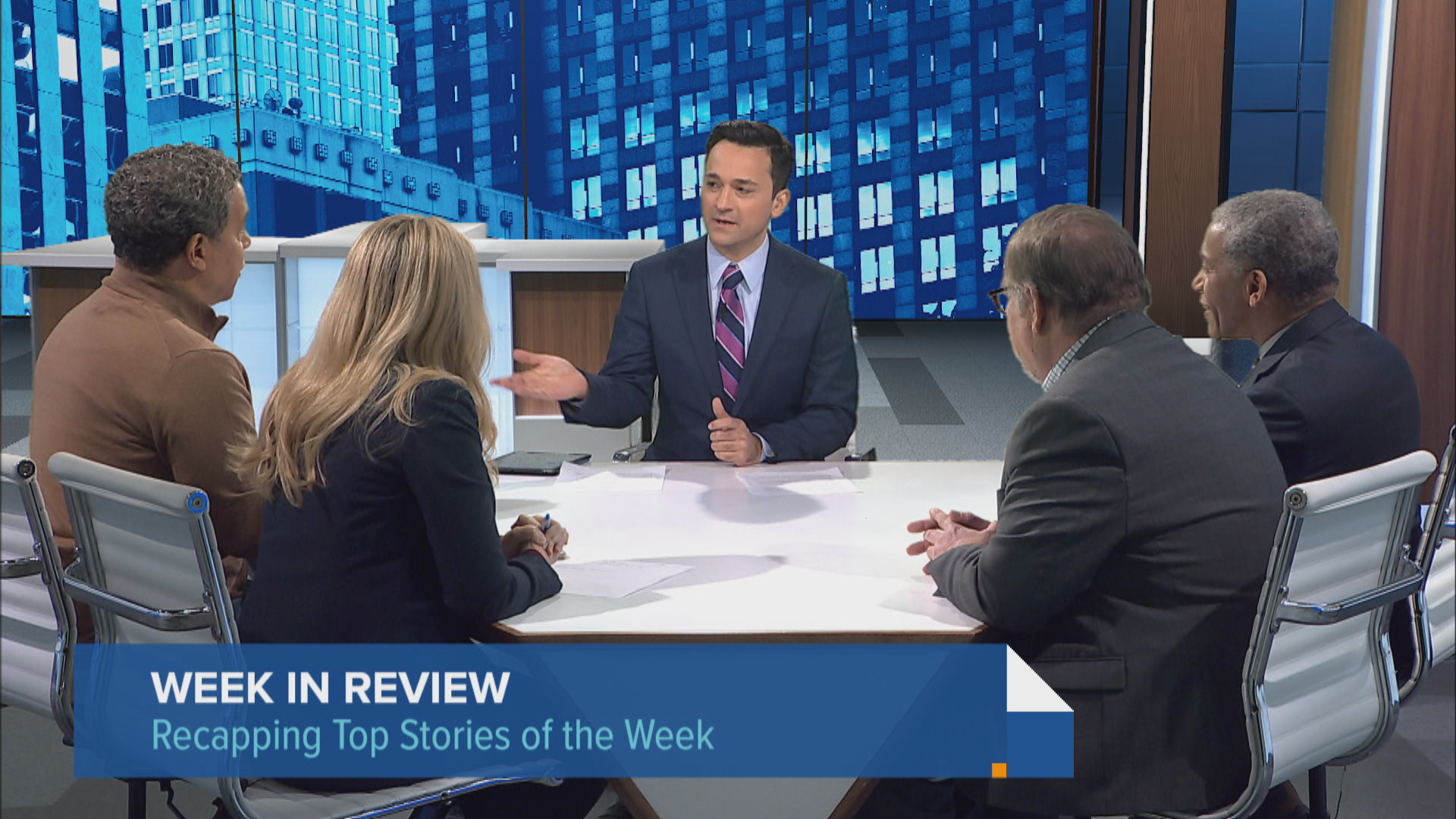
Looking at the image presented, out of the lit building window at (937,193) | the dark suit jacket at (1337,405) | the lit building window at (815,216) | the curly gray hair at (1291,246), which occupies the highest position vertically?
the lit building window at (937,193)

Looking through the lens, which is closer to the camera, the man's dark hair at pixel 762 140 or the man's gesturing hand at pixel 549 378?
the man's gesturing hand at pixel 549 378

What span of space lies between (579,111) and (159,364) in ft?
27.9

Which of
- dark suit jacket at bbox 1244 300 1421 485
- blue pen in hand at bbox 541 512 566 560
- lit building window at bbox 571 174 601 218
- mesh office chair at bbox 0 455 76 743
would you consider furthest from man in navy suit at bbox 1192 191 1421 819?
lit building window at bbox 571 174 601 218

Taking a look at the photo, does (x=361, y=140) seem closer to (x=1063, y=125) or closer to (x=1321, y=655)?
(x=1063, y=125)

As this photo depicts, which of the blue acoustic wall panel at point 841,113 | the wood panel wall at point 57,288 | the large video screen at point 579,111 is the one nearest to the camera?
the wood panel wall at point 57,288

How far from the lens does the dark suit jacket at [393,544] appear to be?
185 centimetres

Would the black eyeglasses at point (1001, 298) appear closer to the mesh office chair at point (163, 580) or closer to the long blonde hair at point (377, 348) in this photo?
the long blonde hair at point (377, 348)

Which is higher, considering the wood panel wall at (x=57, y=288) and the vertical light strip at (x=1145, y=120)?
the vertical light strip at (x=1145, y=120)

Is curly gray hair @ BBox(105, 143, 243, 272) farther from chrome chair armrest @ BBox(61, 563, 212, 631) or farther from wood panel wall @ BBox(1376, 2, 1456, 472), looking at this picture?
wood panel wall @ BBox(1376, 2, 1456, 472)

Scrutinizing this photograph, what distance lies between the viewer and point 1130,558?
5.99 feet

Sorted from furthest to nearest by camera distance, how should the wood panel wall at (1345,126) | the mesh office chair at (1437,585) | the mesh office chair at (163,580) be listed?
the wood panel wall at (1345,126)
the mesh office chair at (1437,585)
the mesh office chair at (163,580)

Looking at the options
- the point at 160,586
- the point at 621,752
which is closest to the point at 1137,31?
the point at 621,752

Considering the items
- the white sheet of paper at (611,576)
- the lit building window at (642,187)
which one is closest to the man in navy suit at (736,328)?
the white sheet of paper at (611,576)

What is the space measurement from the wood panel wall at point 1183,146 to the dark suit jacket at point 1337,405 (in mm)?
1700
